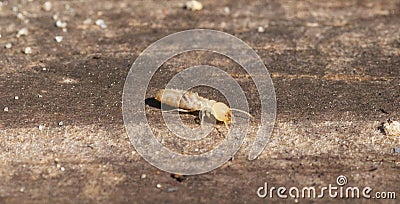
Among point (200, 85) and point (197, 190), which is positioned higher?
point (200, 85)

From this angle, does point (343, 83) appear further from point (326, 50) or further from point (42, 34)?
point (42, 34)

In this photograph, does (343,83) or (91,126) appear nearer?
(91,126)

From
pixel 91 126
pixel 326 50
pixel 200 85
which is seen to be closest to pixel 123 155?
pixel 91 126

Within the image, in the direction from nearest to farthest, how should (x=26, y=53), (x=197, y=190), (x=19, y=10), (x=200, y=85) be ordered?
1. (x=197, y=190)
2. (x=200, y=85)
3. (x=26, y=53)
4. (x=19, y=10)

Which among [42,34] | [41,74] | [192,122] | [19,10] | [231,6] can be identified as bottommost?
[192,122]

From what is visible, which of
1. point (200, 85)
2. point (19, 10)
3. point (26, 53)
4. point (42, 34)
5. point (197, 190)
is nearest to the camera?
point (197, 190)
